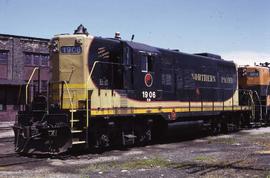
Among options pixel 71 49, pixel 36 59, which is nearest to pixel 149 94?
pixel 71 49

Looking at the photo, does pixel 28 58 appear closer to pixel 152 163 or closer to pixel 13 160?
pixel 13 160

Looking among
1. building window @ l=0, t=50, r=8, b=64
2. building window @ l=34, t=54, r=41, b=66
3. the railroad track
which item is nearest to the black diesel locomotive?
the railroad track

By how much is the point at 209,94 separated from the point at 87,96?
864 centimetres

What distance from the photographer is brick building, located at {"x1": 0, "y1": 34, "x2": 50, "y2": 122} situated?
129ft

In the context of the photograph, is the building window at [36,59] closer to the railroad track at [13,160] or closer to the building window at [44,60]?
the building window at [44,60]

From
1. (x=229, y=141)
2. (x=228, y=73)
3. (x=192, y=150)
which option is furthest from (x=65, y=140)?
(x=228, y=73)

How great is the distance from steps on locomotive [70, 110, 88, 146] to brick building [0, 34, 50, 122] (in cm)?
2549

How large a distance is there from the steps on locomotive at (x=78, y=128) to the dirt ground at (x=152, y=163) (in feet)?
1.56

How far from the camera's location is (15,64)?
41062 mm

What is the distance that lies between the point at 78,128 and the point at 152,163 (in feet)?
10.2

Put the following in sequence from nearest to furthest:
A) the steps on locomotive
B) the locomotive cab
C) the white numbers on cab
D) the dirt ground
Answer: the dirt ground < the steps on locomotive < the white numbers on cab < the locomotive cab

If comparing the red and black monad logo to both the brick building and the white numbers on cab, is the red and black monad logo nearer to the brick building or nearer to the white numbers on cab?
the white numbers on cab

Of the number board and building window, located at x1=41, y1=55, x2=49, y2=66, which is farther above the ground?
building window, located at x1=41, y1=55, x2=49, y2=66

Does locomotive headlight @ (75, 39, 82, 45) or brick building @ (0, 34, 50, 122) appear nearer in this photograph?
locomotive headlight @ (75, 39, 82, 45)
